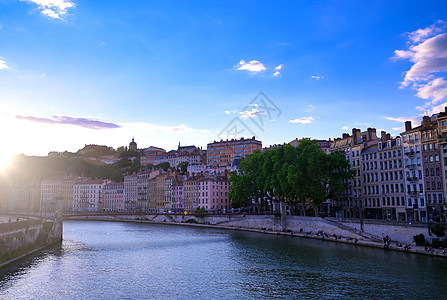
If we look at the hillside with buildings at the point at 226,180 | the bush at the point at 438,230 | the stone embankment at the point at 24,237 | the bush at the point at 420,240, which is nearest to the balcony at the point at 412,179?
the hillside with buildings at the point at 226,180

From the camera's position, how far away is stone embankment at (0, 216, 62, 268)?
37912mm

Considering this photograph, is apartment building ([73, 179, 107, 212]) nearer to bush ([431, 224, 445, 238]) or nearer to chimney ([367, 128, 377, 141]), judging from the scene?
chimney ([367, 128, 377, 141])

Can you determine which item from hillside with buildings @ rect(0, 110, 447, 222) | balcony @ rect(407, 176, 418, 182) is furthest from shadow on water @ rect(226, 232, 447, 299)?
balcony @ rect(407, 176, 418, 182)

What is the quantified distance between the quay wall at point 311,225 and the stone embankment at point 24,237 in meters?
34.3

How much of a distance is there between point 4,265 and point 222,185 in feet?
244

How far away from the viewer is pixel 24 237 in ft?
146

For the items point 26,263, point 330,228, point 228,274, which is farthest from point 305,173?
point 26,263

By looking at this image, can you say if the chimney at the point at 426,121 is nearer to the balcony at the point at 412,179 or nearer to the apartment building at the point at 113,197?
the balcony at the point at 412,179

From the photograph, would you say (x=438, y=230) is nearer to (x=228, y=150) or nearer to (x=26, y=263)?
(x=26, y=263)

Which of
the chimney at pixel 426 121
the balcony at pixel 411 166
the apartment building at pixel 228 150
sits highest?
the apartment building at pixel 228 150

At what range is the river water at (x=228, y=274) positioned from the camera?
2784 cm

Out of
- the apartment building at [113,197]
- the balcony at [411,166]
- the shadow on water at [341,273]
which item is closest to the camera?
the shadow on water at [341,273]

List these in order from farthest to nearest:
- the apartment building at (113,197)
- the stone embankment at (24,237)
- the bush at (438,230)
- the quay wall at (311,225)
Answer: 1. the apartment building at (113,197)
2. the quay wall at (311,225)
3. the bush at (438,230)
4. the stone embankment at (24,237)

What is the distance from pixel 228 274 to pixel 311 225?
29377 millimetres
